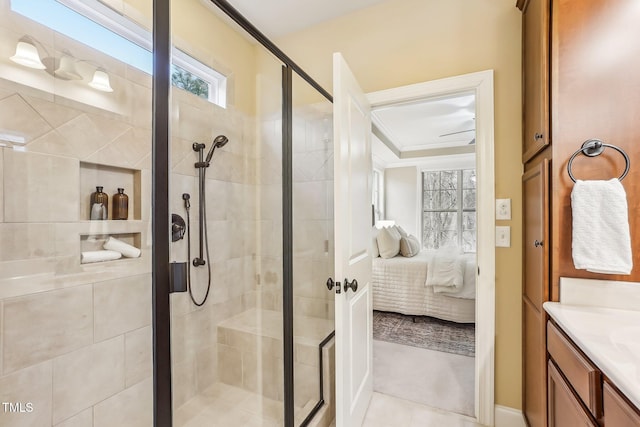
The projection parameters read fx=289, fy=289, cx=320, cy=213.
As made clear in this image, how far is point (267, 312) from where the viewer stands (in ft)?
6.02

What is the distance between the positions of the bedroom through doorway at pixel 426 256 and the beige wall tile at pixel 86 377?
5.64 ft

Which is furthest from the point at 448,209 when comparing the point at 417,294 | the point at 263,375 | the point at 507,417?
the point at 263,375

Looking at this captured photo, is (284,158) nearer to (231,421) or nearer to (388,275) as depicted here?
(231,421)

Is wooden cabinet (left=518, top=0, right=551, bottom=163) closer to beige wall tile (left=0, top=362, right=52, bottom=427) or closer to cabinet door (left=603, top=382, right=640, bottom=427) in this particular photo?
cabinet door (left=603, top=382, right=640, bottom=427)

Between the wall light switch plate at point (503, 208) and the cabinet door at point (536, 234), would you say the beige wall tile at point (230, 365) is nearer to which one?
the cabinet door at point (536, 234)

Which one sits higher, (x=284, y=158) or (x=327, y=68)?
(x=327, y=68)

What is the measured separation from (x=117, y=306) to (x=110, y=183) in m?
0.61

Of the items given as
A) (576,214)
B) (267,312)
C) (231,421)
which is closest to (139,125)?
(267,312)

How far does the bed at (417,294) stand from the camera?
3375 mm

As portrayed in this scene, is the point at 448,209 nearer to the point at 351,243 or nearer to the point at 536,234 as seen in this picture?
the point at 536,234

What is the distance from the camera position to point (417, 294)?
3.62 metres

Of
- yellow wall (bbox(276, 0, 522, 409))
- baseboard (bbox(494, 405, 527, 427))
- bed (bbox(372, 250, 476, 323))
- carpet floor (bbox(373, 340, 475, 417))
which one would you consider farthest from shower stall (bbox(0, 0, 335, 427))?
bed (bbox(372, 250, 476, 323))

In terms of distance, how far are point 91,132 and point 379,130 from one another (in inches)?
155

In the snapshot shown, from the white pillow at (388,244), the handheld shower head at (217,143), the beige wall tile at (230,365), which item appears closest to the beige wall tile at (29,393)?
the beige wall tile at (230,365)
